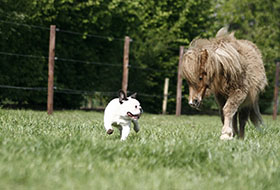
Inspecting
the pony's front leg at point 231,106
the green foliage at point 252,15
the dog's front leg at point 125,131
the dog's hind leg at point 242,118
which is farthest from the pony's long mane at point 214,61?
the green foliage at point 252,15

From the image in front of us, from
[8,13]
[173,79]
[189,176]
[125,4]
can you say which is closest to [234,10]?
[173,79]

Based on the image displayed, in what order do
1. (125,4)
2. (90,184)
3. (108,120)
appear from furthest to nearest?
(125,4)
(108,120)
(90,184)

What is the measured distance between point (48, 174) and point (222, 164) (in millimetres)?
1737

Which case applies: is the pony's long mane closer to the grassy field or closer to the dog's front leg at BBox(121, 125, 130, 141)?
the dog's front leg at BBox(121, 125, 130, 141)

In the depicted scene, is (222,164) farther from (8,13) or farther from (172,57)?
(172,57)

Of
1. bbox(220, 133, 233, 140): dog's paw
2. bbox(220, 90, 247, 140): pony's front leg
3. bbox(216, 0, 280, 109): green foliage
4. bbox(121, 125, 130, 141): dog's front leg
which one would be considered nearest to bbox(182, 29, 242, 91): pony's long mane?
bbox(220, 90, 247, 140): pony's front leg

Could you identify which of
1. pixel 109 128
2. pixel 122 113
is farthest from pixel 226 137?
pixel 109 128

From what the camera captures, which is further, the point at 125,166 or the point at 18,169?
the point at 125,166

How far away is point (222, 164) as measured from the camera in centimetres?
394

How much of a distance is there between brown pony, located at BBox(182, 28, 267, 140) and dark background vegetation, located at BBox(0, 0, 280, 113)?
Result: 26.6ft

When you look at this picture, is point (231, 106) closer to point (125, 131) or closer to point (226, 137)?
point (226, 137)

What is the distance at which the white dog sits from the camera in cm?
519

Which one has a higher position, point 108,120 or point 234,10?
point 234,10

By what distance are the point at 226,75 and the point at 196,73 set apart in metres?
0.57
